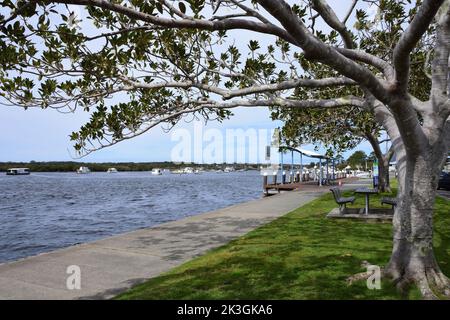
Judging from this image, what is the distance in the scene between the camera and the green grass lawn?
18.8ft

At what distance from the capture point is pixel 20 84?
608 centimetres

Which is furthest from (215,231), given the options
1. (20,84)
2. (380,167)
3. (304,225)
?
(380,167)

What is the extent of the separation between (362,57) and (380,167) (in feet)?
61.8

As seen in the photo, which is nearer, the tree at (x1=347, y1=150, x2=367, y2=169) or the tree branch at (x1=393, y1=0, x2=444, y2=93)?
the tree branch at (x1=393, y1=0, x2=444, y2=93)

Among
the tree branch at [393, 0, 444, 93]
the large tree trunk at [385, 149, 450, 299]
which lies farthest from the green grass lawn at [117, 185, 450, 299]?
the tree branch at [393, 0, 444, 93]

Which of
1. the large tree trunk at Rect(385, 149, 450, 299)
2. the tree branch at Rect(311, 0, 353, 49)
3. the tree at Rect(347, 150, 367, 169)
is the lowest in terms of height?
the large tree trunk at Rect(385, 149, 450, 299)

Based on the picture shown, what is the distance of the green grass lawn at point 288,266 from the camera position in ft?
18.8

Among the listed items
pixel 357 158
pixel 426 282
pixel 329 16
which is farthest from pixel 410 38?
pixel 357 158

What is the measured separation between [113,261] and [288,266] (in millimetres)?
3579

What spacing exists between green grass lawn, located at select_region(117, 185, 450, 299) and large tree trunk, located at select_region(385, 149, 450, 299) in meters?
0.37

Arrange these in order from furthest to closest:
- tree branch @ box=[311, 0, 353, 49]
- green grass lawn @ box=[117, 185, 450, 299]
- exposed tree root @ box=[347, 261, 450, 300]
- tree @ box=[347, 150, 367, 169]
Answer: tree @ box=[347, 150, 367, 169] → tree branch @ box=[311, 0, 353, 49] → green grass lawn @ box=[117, 185, 450, 299] → exposed tree root @ box=[347, 261, 450, 300]

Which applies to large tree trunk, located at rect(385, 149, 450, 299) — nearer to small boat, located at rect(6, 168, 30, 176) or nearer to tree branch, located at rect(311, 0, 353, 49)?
tree branch, located at rect(311, 0, 353, 49)

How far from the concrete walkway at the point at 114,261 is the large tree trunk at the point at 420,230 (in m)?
4.26

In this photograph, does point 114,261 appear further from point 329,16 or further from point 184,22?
point 329,16
